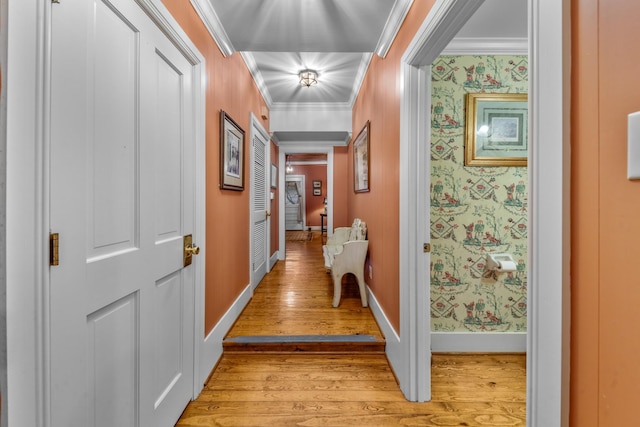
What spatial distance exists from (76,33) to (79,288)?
745 millimetres

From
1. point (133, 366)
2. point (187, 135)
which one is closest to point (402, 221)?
point (187, 135)

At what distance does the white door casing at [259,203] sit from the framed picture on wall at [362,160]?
3.86 ft

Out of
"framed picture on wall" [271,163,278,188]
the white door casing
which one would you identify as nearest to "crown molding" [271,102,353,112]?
the white door casing

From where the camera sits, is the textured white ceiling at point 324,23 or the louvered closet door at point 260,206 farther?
the louvered closet door at point 260,206

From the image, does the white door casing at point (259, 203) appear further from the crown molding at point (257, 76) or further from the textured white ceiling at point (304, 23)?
the textured white ceiling at point (304, 23)

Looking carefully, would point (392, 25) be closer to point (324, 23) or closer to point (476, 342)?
point (324, 23)

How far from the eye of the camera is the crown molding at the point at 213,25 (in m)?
1.56

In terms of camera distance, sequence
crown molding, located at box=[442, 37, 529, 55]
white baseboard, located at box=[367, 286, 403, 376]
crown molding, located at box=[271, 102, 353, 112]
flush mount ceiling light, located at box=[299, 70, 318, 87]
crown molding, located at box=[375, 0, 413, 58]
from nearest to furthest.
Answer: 1. crown molding, located at box=[375, 0, 413, 58]
2. white baseboard, located at box=[367, 286, 403, 376]
3. crown molding, located at box=[442, 37, 529, 55]
4. flush mount ceiling light, located at box=[299, 70, 318, 87]
5. crown molding, located at box=[271, 102, 353, 112]

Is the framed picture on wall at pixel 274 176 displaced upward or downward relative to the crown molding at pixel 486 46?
downward

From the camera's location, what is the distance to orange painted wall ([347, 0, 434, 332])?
1699mm

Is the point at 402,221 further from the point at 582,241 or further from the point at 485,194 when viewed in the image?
the point at 582,241

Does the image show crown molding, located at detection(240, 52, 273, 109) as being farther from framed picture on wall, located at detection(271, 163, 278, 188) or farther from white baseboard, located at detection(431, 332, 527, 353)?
white baseboard, located at detection(431, 332, 527, 353)

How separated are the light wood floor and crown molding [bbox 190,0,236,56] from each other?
83.4 inches

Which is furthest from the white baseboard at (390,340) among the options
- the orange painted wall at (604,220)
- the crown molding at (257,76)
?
the crown molding at (257,76)
